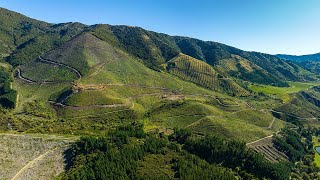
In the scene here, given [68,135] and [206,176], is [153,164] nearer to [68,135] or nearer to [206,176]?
[206,176]

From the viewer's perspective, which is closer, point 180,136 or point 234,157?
point 234,157

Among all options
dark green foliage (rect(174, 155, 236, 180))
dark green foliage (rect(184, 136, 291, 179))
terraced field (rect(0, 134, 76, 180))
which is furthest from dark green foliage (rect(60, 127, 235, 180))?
dark green foliage (rect(184, 136, 291, 179))

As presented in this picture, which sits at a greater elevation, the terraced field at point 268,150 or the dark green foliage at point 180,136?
the dark green foliage at point 180,136

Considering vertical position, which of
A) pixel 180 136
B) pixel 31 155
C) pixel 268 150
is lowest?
pixel 31 155

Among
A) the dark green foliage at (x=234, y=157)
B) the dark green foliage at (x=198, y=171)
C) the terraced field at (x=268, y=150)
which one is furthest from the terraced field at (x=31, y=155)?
the terraced field at (x=268, y=150)

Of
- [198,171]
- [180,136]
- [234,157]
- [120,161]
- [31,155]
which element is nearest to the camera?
[198,171]

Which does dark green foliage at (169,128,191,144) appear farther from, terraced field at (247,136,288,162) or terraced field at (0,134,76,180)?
terraced field at (0,134,76,180)

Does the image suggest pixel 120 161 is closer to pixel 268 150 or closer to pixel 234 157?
pixel 234 157

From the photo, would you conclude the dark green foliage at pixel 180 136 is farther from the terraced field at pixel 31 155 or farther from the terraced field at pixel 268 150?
→ the terraced field at pixel 31 155

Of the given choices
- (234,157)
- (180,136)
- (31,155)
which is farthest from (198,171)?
(31,155)

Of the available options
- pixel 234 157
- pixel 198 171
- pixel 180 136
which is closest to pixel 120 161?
pixel 198 171

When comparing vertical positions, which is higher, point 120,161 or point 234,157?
point 120,161

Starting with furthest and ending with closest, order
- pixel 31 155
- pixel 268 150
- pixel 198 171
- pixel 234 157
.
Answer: pixel 268 150
pixel 234 157
pixel 31 155
pixel 198 171
